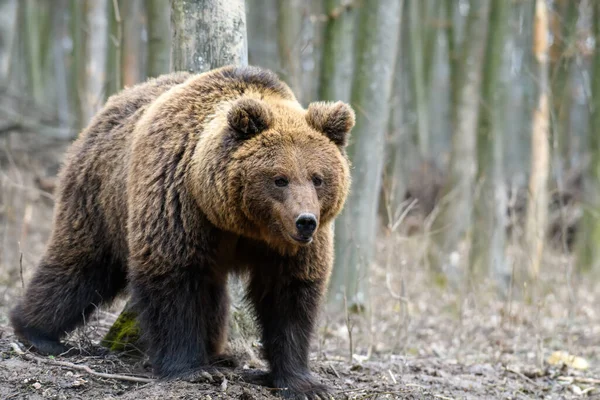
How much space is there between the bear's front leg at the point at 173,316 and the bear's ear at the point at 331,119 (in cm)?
134

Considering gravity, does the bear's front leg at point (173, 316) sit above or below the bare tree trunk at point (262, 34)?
below

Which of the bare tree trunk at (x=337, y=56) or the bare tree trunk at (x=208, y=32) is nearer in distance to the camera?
the bare tree trunk at (x=208, y=32)

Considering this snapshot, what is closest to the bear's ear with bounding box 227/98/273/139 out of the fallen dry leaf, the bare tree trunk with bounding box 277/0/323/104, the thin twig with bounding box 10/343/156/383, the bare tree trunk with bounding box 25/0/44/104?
the thin twig with bounding box 10/343/156/383

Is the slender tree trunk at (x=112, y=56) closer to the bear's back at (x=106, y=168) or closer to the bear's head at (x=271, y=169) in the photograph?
the bear's back at (x=106, y=168)

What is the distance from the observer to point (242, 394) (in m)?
5.17

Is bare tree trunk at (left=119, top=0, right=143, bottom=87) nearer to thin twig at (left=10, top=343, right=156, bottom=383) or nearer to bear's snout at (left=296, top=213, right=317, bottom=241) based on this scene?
thin twig at (left=10, top=343, right=156, bottom=383)

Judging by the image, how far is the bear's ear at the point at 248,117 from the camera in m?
5.01

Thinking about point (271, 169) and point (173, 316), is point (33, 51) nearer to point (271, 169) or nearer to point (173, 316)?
point (173, 316)

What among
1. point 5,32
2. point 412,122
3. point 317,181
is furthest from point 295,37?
point 317,181

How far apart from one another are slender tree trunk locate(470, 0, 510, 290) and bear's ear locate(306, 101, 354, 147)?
29.0 feet

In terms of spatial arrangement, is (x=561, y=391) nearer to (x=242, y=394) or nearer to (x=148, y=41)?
(x=242, y=394)

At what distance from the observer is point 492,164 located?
1393 centimetres

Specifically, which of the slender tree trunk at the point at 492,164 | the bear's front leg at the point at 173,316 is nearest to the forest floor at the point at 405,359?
the bear's front leg at the point at 173,316

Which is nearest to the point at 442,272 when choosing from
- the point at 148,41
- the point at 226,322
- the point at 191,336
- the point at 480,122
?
the point at 480,122
